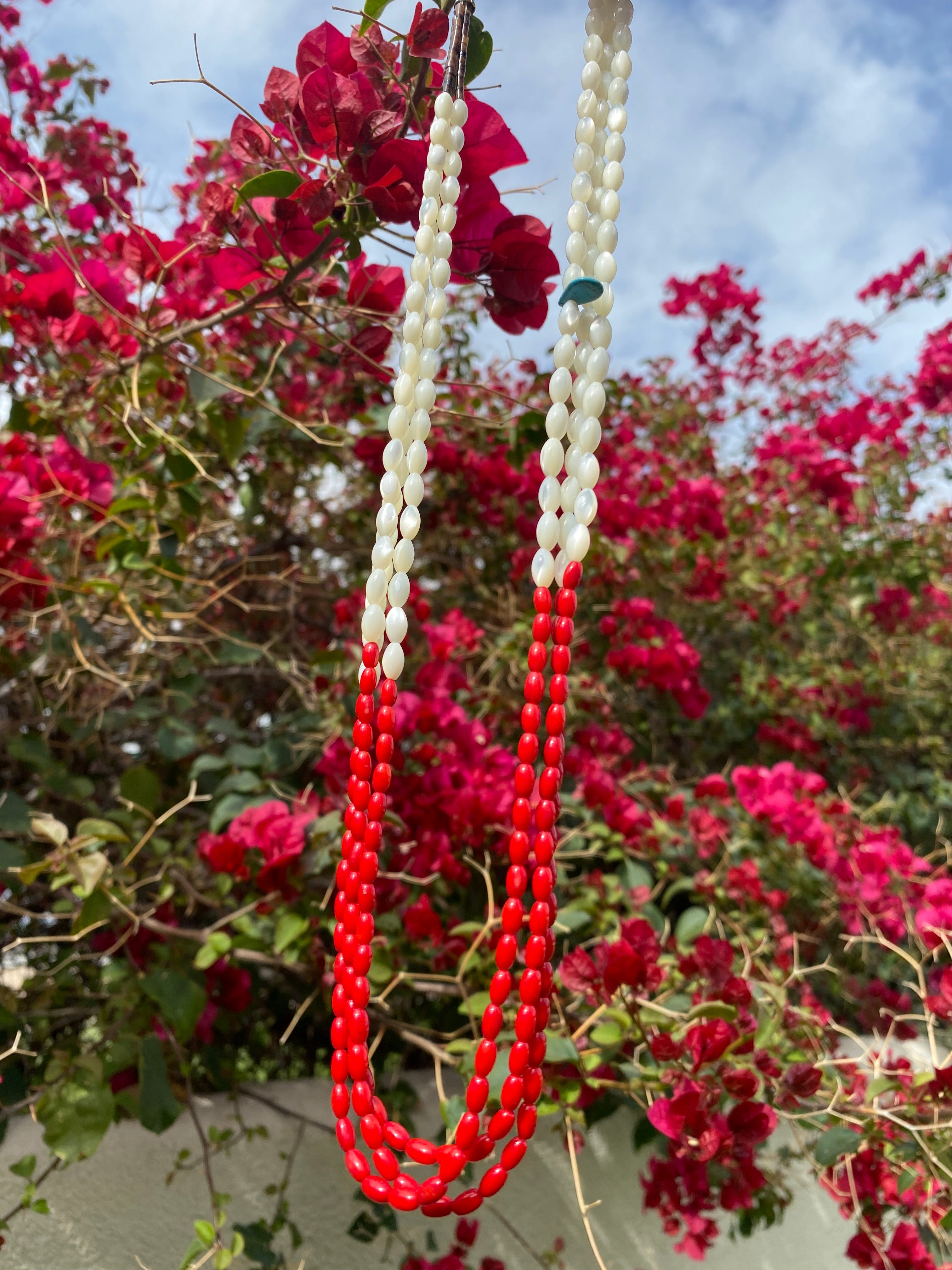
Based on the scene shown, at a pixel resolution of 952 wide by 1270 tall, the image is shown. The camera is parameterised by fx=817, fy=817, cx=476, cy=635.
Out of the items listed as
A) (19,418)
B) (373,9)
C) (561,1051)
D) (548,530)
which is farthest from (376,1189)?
(19,418)

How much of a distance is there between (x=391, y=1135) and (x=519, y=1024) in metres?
0.09

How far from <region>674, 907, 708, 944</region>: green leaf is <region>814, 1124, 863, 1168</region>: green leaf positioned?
332 mm

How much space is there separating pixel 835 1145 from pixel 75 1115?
63 centimetres

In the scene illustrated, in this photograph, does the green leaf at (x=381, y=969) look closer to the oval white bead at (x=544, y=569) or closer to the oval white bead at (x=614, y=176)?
the oval white bead at (x=544, y=569)

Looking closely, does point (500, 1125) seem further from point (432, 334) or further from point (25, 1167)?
point (25, 1167)

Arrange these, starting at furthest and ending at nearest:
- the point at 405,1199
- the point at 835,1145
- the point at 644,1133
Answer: the point at 644,1133 < the point at 835,1145 < the point at 405,1199

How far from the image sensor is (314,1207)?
94 cm

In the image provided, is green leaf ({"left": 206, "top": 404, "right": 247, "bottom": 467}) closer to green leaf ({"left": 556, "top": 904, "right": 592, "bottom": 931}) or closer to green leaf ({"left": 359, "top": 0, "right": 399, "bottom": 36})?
green leaf ({"left": 359, "top": 0, "right": 399, "bottom": 36})

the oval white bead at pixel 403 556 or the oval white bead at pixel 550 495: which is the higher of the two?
the oval white bead at pixel 550 495

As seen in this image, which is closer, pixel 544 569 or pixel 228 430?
pixel 544 569

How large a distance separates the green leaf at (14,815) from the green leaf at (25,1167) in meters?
0.30

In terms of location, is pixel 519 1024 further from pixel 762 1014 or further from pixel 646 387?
pixel 646 387

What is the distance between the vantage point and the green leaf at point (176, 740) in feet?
3.21

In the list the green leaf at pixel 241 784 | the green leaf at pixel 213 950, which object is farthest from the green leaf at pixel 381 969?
the green leaf at pixel 241 784
